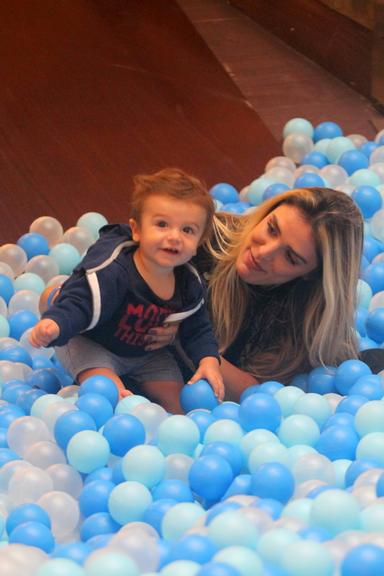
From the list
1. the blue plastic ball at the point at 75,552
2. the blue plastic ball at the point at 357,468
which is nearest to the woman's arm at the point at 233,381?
the blue plastic ball at the point at 357,468

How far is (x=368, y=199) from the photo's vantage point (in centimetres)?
281

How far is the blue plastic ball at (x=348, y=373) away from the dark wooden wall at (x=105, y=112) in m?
1.05

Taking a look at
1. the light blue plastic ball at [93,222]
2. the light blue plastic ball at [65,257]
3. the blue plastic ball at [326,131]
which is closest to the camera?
the light blue plastic ball at [65,257]

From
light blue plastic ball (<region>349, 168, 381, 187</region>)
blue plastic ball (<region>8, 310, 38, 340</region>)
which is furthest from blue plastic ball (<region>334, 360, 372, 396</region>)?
light blue plastic ball (<region>349, 168, 381, 187</region>)

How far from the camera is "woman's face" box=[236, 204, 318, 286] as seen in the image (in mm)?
2205

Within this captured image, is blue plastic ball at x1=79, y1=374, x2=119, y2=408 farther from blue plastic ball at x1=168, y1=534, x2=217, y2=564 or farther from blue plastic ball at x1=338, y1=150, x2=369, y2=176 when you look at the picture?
blue plastic ball at x1=338, y1=150, x2=369, y2=176

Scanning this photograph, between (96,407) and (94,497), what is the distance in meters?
0.25

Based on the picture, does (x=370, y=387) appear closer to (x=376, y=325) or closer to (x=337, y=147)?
(x=376, y=325)

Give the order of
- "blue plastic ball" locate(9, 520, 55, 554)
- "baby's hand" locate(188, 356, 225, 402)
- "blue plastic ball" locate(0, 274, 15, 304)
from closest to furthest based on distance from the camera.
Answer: "blue plastic ball" locate(9, 520, 55, 554) < "baby's hand" locate(188, 356, 225, 402) < "blue plastic ball" locate(0, 274, 15, 304)

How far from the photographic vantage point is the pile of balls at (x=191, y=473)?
1.41m

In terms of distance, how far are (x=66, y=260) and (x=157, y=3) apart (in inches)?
87.7

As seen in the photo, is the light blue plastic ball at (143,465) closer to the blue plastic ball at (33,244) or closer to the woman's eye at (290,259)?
the woman's eye at (290,259)

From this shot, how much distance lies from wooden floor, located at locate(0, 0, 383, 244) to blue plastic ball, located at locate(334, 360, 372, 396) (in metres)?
1.06

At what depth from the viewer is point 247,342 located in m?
2.39
